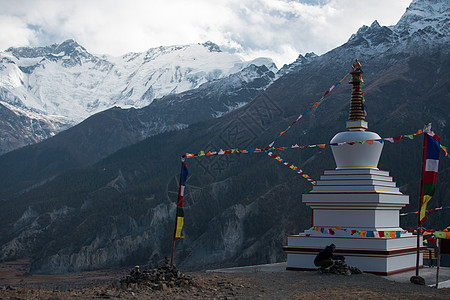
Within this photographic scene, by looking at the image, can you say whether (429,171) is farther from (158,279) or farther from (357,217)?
(158,279)

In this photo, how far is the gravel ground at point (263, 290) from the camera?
710 inches

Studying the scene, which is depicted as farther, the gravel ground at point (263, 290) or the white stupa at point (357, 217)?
the white stupa at point (357, 217)

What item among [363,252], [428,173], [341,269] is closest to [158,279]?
[341,269]

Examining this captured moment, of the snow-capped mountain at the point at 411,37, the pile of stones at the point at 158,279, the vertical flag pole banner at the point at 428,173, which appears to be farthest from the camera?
the snow-capped mountain at the point at 411,37

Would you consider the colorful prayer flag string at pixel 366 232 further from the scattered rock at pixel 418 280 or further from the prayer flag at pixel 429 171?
the prayer flag at pixel 429 171

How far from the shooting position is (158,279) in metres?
19.9

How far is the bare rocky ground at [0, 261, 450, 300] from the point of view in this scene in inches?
716

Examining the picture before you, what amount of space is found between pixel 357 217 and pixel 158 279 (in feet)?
34.8

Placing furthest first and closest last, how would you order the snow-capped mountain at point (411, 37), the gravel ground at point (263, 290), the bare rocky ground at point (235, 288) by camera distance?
the snow-capped mountain at point (411, 37) < the bare rocky ground at point (235, 288) < the gravel ground at point (263, 290)

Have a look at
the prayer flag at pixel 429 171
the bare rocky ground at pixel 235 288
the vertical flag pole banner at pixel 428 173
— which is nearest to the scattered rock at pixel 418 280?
the bare rocky ground at pixel 235 288

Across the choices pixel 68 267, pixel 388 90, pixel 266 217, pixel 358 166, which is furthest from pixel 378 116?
pixel 358 166

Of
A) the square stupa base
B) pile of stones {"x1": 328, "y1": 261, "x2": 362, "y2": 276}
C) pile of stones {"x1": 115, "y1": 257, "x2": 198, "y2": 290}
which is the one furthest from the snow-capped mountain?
pile of stones {"x1": 115, "y1": 257, "x2": 198, "y2": 290}

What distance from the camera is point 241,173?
120 m

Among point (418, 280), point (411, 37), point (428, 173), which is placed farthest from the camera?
point (411, 37)
